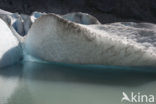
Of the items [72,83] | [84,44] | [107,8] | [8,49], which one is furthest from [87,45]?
[107,8]

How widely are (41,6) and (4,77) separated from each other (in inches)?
232

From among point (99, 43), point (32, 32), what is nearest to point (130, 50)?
point (99, 43)

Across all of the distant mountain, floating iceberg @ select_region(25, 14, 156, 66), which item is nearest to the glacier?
floating iceberg @ select_region(25, 14, 156, 66)

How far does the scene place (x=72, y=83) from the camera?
0.74m

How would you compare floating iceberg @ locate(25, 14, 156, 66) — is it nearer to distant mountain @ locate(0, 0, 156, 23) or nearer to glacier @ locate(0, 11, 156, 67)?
glacier @ locate(0, 11, 156, 67)

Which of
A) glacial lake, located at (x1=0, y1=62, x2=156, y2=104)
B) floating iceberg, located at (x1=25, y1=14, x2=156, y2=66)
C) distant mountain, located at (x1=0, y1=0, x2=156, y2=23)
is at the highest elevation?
distant mountain, located at (x1=0, y1=0, x2=156, y2=23)

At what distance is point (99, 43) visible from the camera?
0.90 metres

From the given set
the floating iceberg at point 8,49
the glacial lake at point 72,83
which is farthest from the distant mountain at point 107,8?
the glacial lake at point 72,83

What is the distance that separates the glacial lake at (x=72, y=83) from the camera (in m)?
0.60

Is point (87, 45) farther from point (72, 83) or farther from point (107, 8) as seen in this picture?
point (107, 8)

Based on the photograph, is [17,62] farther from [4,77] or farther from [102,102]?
[102,102]

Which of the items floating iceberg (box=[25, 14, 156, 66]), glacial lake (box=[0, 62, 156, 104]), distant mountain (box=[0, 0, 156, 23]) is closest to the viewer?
glacial lake (box=[0, 62, 156, 104])

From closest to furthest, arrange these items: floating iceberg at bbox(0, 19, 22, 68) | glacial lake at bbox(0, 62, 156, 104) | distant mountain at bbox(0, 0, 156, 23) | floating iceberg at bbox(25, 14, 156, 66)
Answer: glacial lake at bbox(0, 62, 156, 104), floating iceberg at bbox(25, 14, 156, 66), floating iceberg at bbox(0, 19, 22, 68), distant mountain at bbox(0, 0, 156, 23)

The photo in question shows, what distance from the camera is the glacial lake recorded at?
60cm
